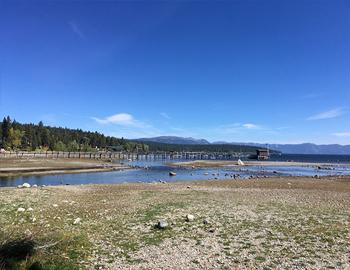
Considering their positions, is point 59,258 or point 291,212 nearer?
point 59,258

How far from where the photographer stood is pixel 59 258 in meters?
11.7

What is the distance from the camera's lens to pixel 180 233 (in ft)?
50.3

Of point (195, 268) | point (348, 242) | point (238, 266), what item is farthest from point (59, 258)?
point (348, 242)

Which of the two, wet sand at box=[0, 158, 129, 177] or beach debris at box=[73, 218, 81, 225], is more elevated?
wet sand at box=[0, 158, 129, 177]

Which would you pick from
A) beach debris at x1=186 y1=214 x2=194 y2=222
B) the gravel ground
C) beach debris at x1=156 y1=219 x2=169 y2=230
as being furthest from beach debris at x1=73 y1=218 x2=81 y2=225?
beach debris at x1=186 y1=214 x2=194 y2=222

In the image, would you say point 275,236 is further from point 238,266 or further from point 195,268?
point 195,268

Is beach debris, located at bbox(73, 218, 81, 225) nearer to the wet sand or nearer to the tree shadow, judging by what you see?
the tree shadow

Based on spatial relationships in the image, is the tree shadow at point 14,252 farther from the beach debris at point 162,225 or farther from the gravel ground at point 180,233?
the beach debris at point 162,225

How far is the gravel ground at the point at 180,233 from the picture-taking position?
11672 millimetres

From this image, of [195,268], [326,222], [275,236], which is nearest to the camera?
[195,268]

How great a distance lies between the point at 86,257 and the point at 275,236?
7578 millimetres

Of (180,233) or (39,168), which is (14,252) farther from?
(39,168)

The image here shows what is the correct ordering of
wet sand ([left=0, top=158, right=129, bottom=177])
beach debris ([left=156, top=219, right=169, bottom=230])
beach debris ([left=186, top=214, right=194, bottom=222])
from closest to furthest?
beach debris ([left=156, top=219, right=169, bottom=230])
beach debris ([left=186, top=214, right=194, bottom=222])
wet sand ([left=0, top=158, right=129, bottom=177])

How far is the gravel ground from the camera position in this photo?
11.7 m
